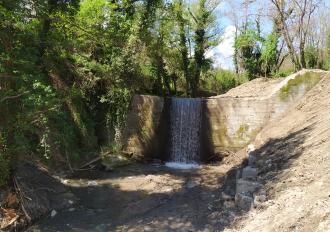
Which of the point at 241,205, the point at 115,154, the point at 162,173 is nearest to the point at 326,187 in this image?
the point at 241,205

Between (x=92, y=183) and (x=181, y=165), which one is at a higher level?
(x=181, y=165)

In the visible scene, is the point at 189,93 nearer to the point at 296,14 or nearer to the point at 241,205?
the point at 296,14

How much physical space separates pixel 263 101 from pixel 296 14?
892 centimetres

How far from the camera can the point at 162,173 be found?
12758mm

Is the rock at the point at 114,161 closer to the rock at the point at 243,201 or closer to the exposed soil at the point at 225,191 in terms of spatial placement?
the exposed soil at the point at 225,191

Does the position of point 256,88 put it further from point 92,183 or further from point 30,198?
point 30,198

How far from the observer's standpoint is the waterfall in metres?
14.8

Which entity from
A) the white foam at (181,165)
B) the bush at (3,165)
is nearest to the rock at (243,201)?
→ the bush at (3,165)

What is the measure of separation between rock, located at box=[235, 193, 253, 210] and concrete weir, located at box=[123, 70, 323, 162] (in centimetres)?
596

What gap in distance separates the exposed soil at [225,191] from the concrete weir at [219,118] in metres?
0.44

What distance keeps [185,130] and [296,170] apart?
296 inches

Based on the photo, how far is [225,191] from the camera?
9.13m

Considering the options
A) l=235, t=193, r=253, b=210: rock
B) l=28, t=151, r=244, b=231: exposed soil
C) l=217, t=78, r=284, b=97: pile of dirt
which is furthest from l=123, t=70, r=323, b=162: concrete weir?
l=235, t=193, r=253, b=210: rock

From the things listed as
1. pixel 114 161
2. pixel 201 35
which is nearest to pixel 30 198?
pixel 114 161
